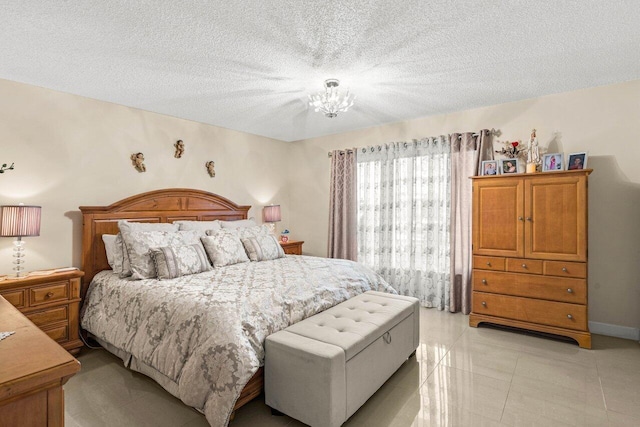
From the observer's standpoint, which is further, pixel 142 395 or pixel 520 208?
pixel 520 208

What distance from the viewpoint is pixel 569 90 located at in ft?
11.1

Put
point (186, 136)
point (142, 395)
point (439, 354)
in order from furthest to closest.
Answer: point (186, 136), point (439, 354), point (142, 395)

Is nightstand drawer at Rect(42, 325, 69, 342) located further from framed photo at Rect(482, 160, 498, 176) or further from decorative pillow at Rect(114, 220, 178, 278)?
framed photo at Rect(482, 160, 498, 176)

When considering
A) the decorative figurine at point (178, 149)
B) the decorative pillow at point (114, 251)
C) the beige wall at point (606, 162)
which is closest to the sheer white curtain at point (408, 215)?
the beige wall at point (606, 162)

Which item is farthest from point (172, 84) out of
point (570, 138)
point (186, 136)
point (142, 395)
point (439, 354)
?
point (570, 138)

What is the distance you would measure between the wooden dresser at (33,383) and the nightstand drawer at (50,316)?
77.8 inches

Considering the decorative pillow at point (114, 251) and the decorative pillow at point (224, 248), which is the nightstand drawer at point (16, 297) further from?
the decorative pillow at point (224, 248)

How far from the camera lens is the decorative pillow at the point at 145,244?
2.88 meters

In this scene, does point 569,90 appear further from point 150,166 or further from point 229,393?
point 150,166

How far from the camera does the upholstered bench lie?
1.83m

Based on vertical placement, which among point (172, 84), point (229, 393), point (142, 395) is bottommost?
point (142, 395)

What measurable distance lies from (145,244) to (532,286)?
3.74 m

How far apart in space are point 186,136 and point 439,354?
3.82m

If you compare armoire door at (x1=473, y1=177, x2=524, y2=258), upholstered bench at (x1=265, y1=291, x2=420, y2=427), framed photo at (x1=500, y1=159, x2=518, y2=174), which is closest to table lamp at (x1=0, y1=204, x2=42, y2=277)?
upholstered bench at (x1=265, y1=291, x2=420, y2=427)
